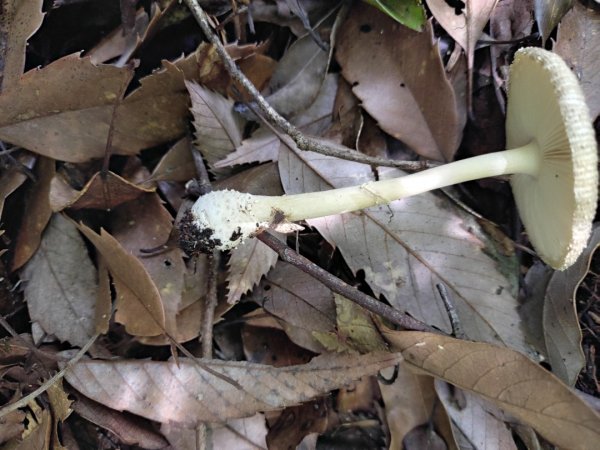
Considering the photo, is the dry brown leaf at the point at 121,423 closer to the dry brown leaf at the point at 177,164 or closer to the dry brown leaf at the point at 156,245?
the dry brown leaf at the point at 156,245

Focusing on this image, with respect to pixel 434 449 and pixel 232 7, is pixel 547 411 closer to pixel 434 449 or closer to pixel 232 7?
pixel 434 449

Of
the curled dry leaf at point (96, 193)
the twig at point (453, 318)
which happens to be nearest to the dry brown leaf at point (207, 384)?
the twig at point (453, 318)

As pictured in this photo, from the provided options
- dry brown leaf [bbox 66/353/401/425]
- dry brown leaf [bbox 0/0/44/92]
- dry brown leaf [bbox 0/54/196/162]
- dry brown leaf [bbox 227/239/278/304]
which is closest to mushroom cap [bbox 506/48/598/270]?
dry brown leaf [bbox 66/353/401/425]

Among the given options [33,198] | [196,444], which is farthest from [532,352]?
[33,198]

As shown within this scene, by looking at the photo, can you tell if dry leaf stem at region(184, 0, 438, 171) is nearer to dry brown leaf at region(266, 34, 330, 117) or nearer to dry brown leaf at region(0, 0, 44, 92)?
dry brown leaf at region(266, 34, 330, 117)

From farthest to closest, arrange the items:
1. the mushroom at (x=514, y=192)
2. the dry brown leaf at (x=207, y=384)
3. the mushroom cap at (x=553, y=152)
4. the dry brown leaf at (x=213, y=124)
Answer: the dry brown leaf at (x=213, y=124)
the dry brown leaf at (x=207, y=384)
the mushroom at (x=514, y=192)
the mushroom cap at (x=553, y=152)

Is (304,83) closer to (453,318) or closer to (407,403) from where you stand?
(453,318)

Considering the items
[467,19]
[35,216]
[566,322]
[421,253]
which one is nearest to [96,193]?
[35,216]
